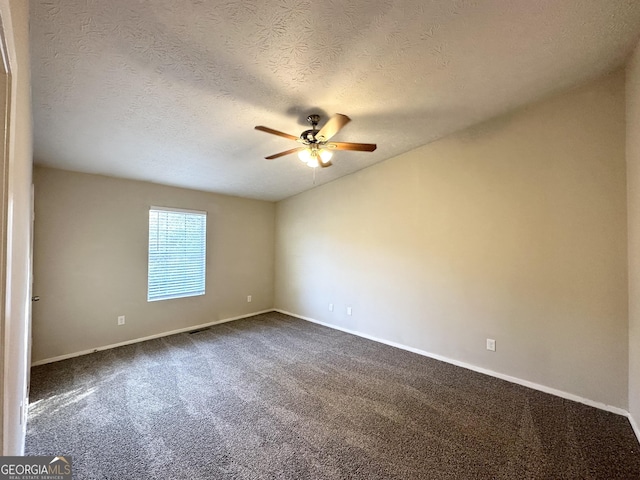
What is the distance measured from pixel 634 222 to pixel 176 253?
532 centimetres

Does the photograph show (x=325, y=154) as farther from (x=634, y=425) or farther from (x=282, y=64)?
(x=634, y=425)

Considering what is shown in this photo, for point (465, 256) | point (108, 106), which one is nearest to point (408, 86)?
point (465, 256)

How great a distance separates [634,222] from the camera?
7.16ft

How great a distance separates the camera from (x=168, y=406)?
7.79 ft

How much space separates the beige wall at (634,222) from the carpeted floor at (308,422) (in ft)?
1.12

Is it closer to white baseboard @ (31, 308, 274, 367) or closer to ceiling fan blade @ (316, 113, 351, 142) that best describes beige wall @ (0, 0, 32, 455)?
ceiling fan blade @ (316, 113, 351, 142)

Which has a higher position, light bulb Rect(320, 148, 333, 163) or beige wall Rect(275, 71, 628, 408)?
light bulb Rect(320, 148, 333, 163)

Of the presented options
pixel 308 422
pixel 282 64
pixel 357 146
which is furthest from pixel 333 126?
pixel 308 422

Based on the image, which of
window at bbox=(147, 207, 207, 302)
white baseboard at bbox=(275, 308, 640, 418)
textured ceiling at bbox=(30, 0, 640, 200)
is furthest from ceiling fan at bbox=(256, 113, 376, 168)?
white baseboard at bbox=(275, 308, 640, 418)

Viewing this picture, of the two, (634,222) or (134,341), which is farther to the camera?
(134,341)

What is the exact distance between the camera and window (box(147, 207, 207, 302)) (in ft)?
13.3

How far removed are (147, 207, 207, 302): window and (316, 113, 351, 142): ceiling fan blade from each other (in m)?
2.91

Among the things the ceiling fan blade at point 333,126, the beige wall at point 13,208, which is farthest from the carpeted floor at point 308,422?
the ceiling fan blade at point 333,126

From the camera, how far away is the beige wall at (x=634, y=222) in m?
2.10
